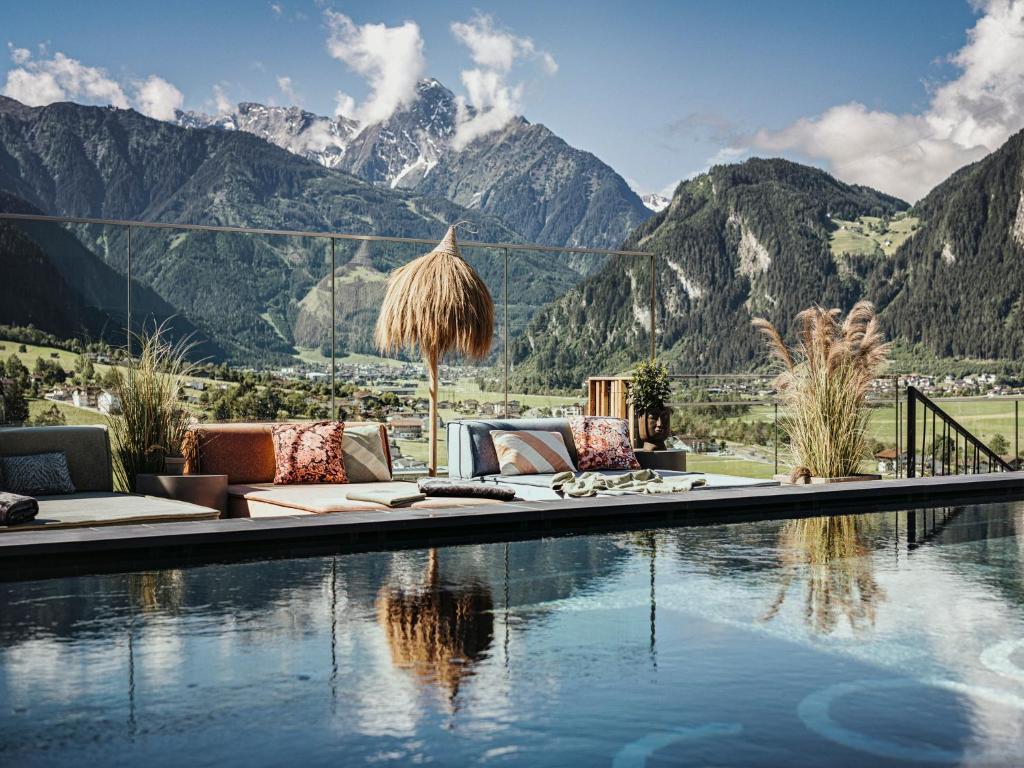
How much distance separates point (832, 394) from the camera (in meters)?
7.92

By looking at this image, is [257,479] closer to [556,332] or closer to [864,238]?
[556,332]

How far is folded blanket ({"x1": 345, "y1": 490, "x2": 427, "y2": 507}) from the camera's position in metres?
5.45

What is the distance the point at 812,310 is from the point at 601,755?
6.31m

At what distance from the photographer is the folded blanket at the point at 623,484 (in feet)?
20.3

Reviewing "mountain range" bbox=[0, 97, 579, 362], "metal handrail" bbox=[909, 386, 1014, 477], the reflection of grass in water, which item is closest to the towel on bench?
the reflection of grass in water

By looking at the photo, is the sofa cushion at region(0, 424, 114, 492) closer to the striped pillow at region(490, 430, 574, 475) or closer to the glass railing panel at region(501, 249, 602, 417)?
the striped pillow at region(490, 430, 574, 475)

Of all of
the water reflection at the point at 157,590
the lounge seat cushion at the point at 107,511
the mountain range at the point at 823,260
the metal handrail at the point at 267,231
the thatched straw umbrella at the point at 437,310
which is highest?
the mountain range at the point at 823,260

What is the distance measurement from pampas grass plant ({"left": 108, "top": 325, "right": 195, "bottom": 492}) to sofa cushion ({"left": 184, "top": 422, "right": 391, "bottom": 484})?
0.49ft

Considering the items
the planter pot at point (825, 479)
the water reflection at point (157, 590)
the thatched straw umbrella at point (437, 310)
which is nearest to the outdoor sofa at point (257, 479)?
the thatched straw umbrella at point (437, 310)

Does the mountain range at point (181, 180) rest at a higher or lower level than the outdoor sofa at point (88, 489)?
higher

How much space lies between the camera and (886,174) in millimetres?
73500

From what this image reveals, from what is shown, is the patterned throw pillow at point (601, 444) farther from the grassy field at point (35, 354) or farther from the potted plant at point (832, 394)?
the grassy field at point (35, 354)

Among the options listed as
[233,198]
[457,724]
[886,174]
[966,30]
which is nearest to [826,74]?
[966,30]

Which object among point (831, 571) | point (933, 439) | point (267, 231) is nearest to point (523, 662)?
point (831, 571)
